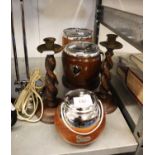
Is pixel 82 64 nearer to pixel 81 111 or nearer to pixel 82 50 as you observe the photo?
pixel 82 50

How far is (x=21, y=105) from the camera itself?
0.62m

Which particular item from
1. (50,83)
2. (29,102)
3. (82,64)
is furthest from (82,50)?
(29,102)

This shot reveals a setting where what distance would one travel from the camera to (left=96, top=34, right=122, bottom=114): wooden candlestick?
616 millimetres

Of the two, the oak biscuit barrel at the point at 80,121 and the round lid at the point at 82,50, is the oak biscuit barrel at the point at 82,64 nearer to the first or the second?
the round lid at the point at 82,50

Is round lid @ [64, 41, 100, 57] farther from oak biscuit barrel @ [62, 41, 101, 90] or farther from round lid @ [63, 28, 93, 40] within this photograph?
round lid @ [63, 28, 93, 40]

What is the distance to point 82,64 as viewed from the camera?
62cm

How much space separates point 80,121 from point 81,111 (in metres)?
0.03

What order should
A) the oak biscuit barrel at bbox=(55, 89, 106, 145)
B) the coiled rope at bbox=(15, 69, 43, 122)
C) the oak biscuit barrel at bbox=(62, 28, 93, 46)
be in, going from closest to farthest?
1. the oak biscuit barrel at bbox=(55, 89, 106, 145)
2. the coiled rope at bbox=(15, 69, 43, 122)
3. the oak biscuit barrel at bbox=(62, 28, 93, 46)

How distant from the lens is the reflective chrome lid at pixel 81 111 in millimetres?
479

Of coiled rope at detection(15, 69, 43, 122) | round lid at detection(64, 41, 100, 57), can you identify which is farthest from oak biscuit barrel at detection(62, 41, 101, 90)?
coiled rope at detection(15, 69, 43, 122)

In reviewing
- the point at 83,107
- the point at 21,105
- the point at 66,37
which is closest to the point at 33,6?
the point at 66,37

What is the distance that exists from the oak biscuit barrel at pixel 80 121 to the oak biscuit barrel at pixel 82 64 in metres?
0.15

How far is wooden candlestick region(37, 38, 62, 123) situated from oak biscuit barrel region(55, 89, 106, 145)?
0.11 metres

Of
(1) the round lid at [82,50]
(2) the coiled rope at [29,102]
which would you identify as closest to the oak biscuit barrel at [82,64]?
(1) the round lid at [82,50]
